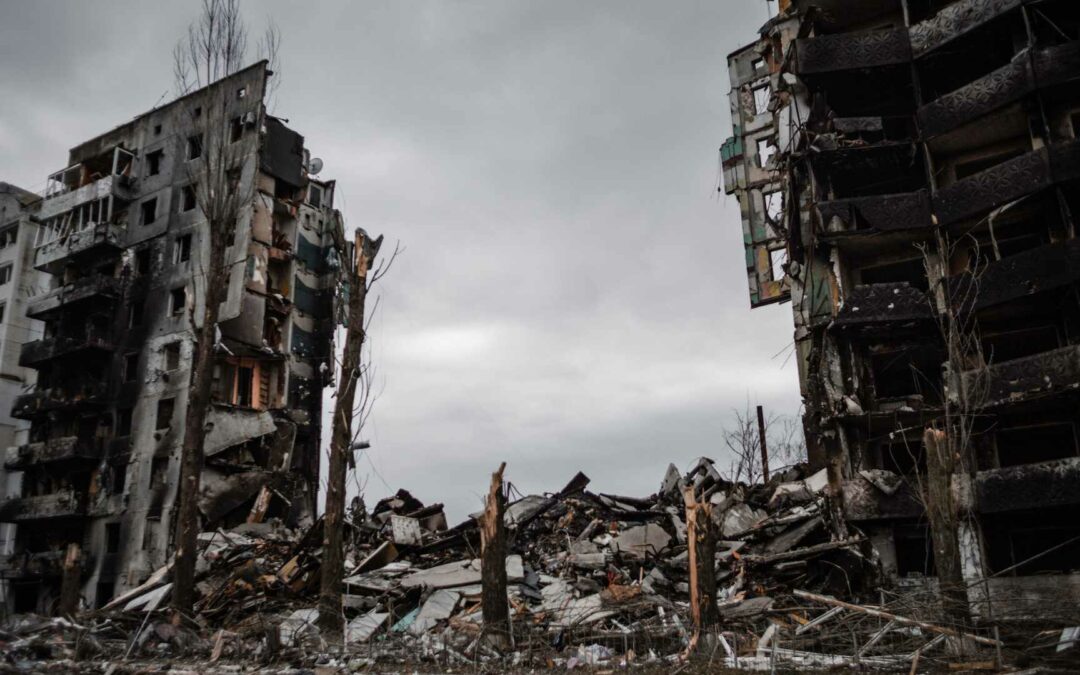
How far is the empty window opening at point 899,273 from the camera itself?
25.2 meters

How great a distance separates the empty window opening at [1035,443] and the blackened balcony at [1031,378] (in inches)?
66.0

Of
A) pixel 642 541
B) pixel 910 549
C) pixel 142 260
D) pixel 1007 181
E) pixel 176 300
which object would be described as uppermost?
pixel 142 260

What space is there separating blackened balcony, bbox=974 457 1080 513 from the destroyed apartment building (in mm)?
26442

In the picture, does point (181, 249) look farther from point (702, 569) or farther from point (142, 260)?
point (702, 569)

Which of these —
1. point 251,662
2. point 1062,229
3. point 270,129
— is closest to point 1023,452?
point 1062,229

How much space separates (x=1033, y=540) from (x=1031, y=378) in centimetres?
429

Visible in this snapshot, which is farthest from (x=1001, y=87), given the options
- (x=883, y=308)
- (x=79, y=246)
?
(x=79, y=246)

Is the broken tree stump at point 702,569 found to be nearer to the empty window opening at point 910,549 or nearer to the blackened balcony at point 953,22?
the empty window opening at point 910,549

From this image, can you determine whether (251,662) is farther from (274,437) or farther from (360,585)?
(274,437)

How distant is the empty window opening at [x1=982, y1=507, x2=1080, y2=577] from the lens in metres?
20.9

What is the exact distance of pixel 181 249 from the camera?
39344 mm

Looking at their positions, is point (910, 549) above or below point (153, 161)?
below

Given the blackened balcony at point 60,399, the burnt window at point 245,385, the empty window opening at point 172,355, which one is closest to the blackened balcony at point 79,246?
the blackened balcony at point 60,399

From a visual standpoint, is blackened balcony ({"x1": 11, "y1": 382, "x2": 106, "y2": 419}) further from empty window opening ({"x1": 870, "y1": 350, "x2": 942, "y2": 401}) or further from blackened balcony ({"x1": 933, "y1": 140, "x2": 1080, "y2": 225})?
blackened balcony ({"x1": 933, "y1": 140, "x2": 1080, "y2": 225})
